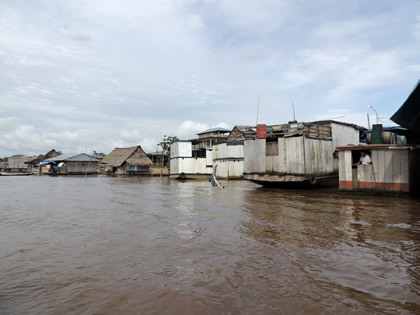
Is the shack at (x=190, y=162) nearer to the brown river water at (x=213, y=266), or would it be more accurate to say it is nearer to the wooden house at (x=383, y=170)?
the wooden house at (x=383, y=170)

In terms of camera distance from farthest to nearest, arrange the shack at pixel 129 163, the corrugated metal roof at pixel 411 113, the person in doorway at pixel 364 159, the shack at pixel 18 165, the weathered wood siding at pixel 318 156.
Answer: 1. the shack at pixel 18 165
2. the shack at pixel 129 163
3. the weathered wood siding at pixel 318 156
4. the person in doorway at pixel 364 159
5. the corrugated metal roof at pixel 411 113

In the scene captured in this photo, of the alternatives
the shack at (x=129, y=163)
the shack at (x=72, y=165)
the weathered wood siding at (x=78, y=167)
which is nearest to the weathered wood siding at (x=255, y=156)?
the shack at (x=129, y=163)

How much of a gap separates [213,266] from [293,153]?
11.2 m

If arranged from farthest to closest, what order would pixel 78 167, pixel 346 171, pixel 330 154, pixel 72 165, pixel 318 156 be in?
1. pixel 78 167
2. pixel 72 165
3. pixel 330 154
4. pixel 318 156
5. pixel 346 171

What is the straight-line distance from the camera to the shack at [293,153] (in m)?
13.6

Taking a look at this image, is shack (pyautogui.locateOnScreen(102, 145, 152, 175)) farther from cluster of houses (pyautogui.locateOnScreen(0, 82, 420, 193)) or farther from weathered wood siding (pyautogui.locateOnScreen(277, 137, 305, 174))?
weathered wood siding (pyautogui.locateOnScreen(277, 137, 305, 174))

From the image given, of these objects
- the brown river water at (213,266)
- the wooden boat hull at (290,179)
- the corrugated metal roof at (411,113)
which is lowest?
the brown river water at (213,266)

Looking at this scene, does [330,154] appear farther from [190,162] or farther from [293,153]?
[190,162]

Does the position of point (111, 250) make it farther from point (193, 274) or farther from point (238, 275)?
point (238, 275)

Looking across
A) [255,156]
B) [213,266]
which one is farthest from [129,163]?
[213,266]

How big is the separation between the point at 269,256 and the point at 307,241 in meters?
1.07

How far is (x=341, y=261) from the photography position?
11.9 ft

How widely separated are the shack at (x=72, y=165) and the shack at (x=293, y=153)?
3750 cm

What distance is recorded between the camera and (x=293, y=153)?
1372cm
